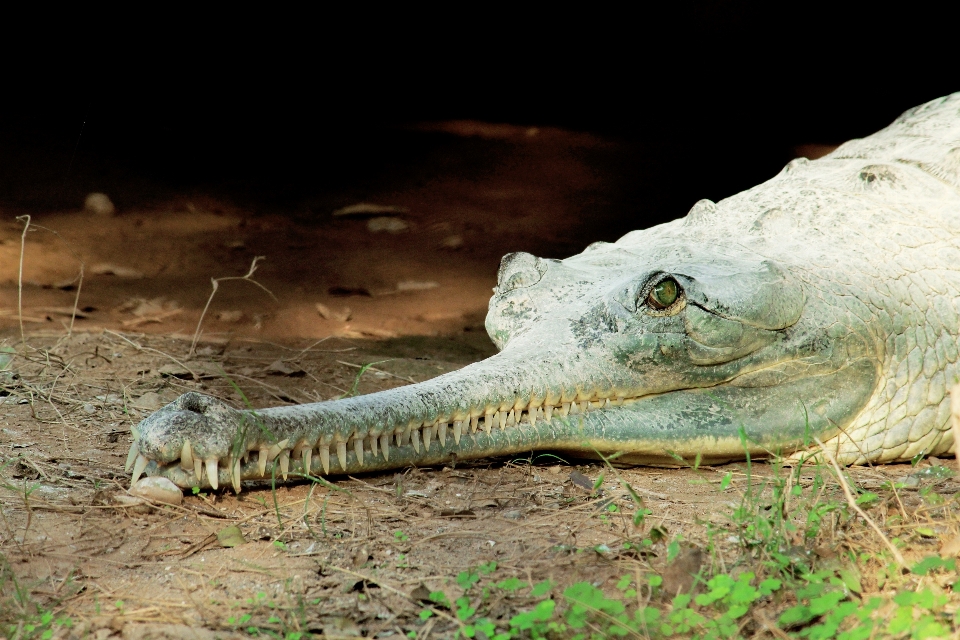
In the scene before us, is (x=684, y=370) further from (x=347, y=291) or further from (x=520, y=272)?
(x=347, y=291)

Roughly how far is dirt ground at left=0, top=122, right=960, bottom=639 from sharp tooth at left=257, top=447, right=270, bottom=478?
13 cm

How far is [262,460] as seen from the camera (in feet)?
8.71

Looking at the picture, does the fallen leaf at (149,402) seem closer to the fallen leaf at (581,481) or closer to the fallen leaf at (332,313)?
the fallen leaf at (332,313)

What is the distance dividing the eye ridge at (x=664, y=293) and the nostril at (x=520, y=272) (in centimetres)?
60

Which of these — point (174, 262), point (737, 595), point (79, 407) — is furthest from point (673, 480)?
point (174, 262)

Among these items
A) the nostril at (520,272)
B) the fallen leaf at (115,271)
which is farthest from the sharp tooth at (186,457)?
the fallen leaf at (115,271)

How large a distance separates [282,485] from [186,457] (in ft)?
1.24

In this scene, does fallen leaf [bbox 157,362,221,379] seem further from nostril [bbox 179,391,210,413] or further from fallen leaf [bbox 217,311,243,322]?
nostril [bbox 179,391,210,413]

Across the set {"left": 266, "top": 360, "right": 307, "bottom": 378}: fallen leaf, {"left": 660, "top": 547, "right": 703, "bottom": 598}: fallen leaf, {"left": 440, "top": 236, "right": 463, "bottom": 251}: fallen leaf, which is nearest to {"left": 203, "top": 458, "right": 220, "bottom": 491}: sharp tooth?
{"left": 660, "top": 547, "right": 703, "bottom": 598}: fallen leaf

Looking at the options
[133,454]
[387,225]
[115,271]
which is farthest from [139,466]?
[387,225]

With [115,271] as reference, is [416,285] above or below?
above

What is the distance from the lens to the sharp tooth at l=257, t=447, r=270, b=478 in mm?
2645

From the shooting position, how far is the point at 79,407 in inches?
141

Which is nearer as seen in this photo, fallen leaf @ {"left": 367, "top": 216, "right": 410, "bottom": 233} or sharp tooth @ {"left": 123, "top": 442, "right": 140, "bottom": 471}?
sharp tooth @ {"left": 123, "top": 442, "right": 140, "bottom": 471}
